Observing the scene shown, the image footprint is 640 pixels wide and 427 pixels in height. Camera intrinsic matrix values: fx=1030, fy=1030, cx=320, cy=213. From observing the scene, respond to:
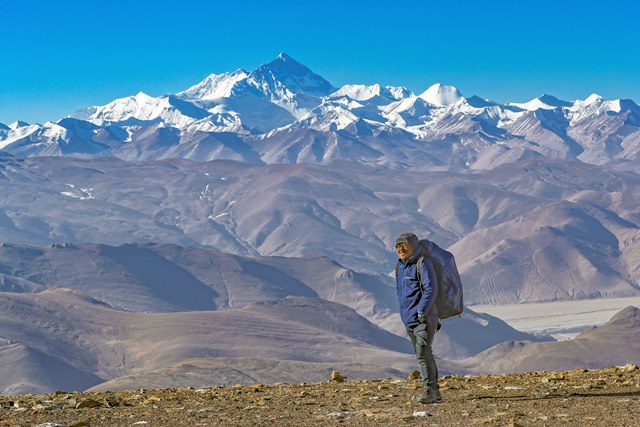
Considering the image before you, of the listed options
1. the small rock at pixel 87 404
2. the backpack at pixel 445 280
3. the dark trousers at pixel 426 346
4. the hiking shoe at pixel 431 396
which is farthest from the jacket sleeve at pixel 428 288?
the small rock at pixel 87 404

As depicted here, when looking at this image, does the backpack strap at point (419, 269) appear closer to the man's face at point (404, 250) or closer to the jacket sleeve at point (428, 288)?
the jacket sleeve at point (428, 288)

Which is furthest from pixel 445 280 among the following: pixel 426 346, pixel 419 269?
pixel 426 346

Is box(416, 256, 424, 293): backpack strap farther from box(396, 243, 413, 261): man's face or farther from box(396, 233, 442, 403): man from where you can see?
box(396, 243, 413, 261): man's face

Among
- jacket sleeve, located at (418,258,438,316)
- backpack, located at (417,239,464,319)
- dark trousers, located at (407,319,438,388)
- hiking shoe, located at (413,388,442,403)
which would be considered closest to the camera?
jacket sleeve, located at (418,258,438,316)

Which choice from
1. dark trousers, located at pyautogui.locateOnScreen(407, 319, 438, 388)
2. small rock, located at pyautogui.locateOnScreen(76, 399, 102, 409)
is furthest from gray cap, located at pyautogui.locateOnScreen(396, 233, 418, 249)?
small rock, located at pyautogui.locateOnScreen(76, 399, 102, 409)

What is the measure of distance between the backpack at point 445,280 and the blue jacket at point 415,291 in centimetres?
10

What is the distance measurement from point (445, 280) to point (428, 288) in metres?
0.32

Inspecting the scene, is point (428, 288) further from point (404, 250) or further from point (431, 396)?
point (431, 396)

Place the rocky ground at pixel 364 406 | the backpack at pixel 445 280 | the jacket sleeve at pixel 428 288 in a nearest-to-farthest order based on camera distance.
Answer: the rocky ground at pixel 364 406, the jacket sleeve at pixel 428 288, the backpack at pixel 445 280

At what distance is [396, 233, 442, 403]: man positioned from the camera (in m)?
15.1

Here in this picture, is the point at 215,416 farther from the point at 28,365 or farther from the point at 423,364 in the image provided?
the point at 28,365

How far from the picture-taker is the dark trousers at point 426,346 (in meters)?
15.3

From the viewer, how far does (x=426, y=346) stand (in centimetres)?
1542

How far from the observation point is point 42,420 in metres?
15.0
